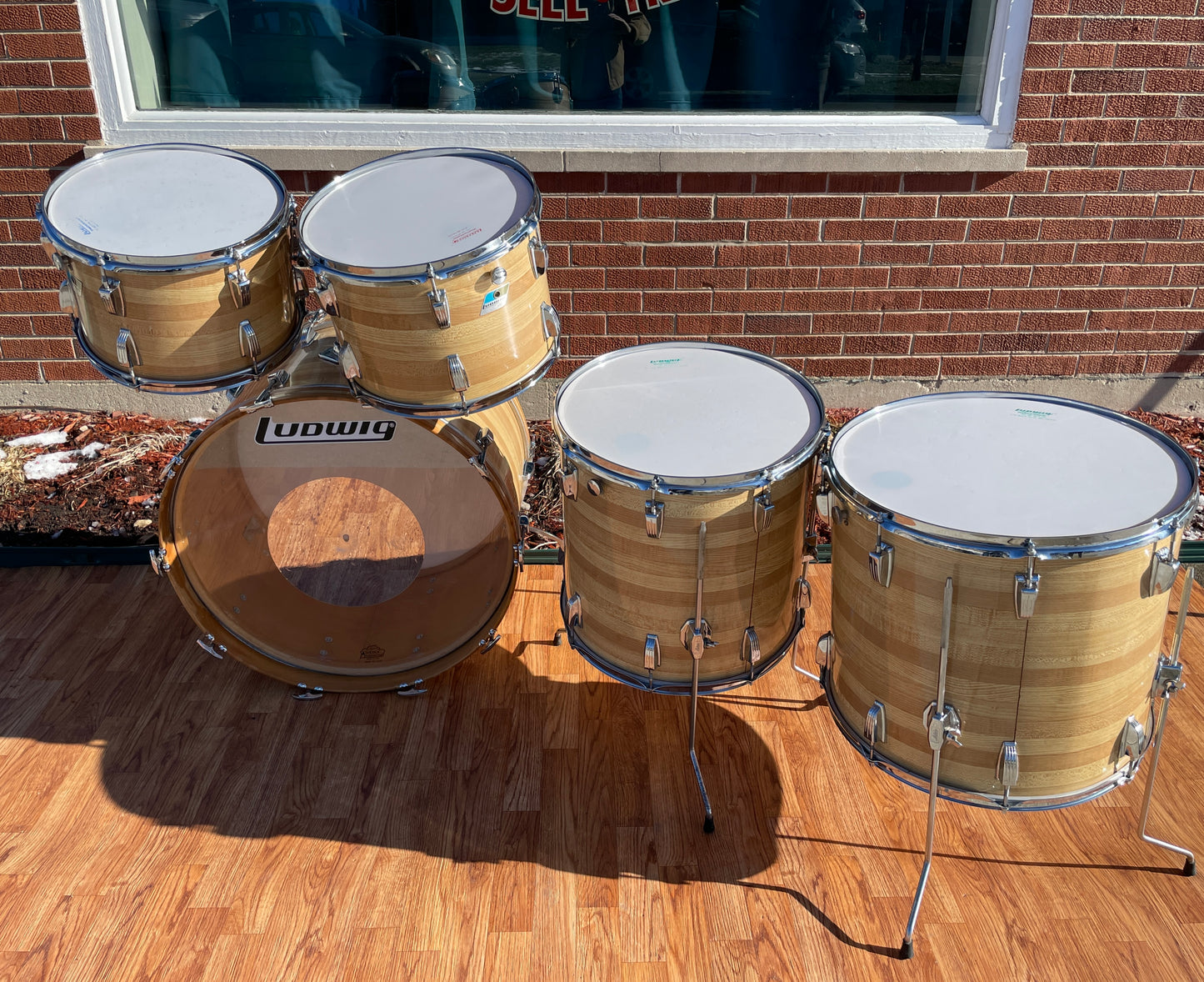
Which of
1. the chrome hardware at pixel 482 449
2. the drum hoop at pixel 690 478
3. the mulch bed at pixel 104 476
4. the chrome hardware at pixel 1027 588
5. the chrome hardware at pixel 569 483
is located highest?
the drum hoop at pixel 690 478

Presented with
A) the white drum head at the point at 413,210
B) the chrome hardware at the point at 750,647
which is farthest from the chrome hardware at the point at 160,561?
the chrome hardware at the point at 750,647

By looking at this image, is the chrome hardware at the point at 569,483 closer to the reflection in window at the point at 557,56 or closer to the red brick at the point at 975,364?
the reflection in window at the point at 557,56

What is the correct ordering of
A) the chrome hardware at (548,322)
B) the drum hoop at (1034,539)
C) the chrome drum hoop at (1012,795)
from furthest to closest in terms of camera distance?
the chrome hardware at (548,322), the chrome drum hoop at (1012,795), the drum hoop at (1034,539)

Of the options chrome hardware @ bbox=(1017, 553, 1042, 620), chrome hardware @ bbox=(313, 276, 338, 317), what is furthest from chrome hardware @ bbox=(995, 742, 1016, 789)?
chrome hardware @ bbox=(313, 276, 338, 317)

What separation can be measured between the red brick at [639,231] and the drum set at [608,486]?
1.36 metres

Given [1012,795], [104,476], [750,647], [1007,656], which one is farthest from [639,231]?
[1012,795]

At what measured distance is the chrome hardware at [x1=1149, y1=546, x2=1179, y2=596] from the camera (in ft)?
6.86

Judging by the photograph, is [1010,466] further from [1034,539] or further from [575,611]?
[575,611]

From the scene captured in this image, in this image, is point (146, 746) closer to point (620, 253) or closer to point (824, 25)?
point (620, 253)

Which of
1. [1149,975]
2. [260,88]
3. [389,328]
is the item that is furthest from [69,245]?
[1149,975]

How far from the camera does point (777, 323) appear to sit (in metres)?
4.57

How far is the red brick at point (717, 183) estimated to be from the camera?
14.0 feet

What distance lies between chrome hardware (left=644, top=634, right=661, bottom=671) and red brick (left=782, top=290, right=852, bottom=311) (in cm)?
235

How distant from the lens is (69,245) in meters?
2.66
